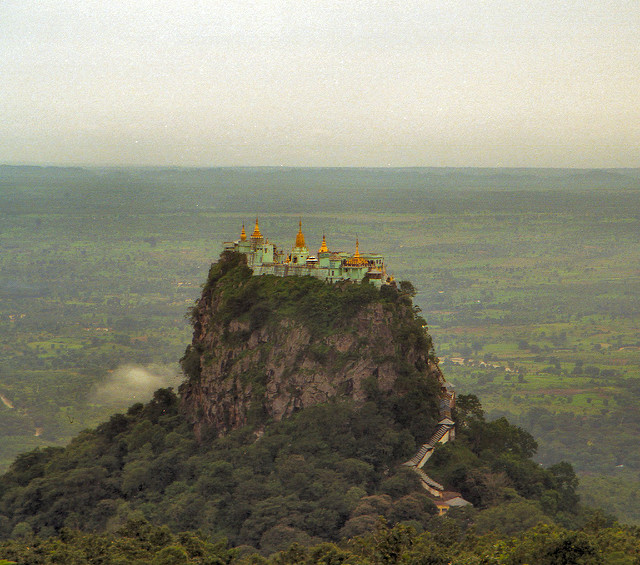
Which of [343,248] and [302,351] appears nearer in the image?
[302,351]

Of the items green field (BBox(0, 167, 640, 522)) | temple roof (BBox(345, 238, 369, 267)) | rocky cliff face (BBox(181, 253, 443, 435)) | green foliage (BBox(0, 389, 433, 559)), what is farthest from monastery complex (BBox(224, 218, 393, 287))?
green field (BBox(0, 167, 640, 522))

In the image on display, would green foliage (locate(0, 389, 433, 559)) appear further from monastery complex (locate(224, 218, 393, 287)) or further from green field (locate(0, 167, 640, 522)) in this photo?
green field (locate(0, 167, 640, 522))

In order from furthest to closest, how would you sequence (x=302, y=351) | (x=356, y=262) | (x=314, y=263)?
1. (x=314, y=263)
2. (x=356, y=262)
3. (x=302, y=351)

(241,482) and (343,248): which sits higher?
(241,482)

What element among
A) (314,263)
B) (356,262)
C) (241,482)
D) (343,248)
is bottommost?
(343,248)

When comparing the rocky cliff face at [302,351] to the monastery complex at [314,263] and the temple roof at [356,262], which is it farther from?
the temple roof at [356,262]

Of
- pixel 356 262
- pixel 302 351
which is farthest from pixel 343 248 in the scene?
pixel 302 351

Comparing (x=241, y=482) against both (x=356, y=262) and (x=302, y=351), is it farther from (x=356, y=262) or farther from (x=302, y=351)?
(x=356, y=262)

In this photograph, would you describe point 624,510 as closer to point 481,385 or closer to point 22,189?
point 481,385
